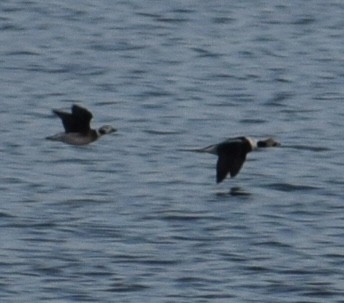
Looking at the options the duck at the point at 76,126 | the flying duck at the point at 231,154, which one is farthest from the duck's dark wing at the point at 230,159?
the duck at the point at 76,126

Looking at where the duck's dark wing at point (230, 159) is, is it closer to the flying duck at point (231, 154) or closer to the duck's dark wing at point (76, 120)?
the flying duck at point (231, 154)

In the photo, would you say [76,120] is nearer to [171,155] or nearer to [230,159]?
[230,159]

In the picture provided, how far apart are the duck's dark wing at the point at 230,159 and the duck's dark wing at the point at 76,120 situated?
157cm

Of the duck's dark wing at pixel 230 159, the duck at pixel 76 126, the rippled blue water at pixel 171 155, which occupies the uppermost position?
the duck at pixel 76 126

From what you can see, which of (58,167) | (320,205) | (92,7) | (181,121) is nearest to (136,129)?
(181,121)

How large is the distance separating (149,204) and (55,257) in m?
3.04

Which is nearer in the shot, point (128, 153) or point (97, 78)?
point (128, 153)

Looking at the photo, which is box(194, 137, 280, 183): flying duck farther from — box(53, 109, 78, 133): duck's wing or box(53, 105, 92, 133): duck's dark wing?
box(53, 109, 78, 133): duck's wing

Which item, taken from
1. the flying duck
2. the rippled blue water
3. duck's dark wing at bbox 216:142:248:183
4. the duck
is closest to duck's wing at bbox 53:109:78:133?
the duck

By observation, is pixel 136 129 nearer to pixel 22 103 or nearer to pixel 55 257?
pixel 22 103

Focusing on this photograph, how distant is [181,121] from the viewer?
1238 inches

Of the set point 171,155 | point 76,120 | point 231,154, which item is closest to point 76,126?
point 76,120

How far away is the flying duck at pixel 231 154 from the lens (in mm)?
25297

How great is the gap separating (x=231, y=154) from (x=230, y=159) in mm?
138
